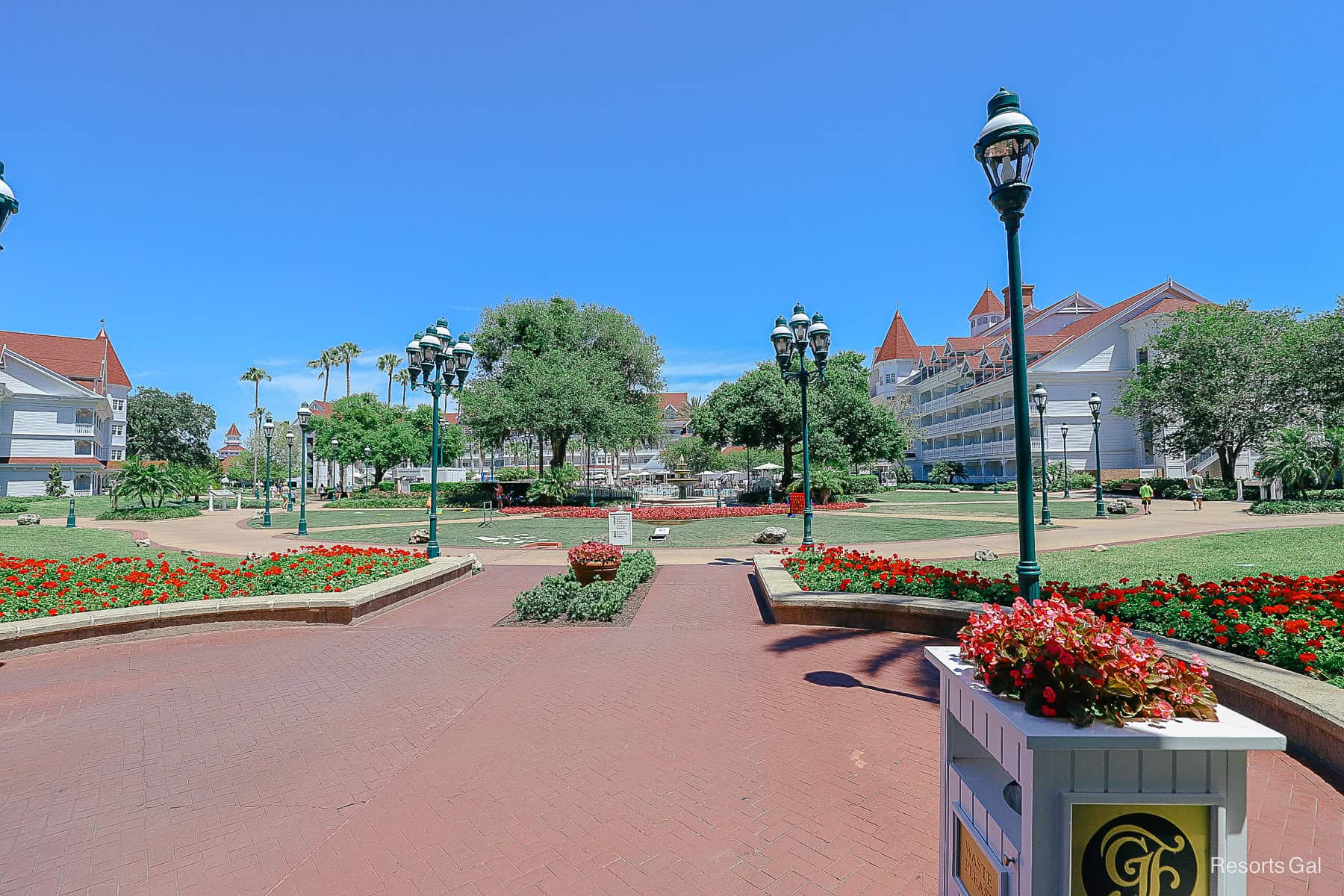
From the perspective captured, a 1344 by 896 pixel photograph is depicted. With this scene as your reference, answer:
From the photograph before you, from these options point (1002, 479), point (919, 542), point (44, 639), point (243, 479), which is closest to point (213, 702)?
point (44, 639)

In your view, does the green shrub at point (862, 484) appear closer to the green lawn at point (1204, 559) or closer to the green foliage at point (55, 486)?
the green lawn at point (1204, 559)

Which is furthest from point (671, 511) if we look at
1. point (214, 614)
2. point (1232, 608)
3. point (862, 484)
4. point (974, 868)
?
point (974, 868)

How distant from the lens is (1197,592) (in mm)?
6676

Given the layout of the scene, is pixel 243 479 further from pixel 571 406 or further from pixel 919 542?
pixel 919 542

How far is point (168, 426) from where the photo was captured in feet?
240

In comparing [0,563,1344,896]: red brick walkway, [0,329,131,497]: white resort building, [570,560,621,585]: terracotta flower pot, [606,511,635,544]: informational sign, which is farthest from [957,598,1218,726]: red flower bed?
[0,329,131,497]: white resort building

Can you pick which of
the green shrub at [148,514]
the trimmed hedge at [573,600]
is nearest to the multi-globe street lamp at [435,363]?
the trimmed hedge at [573,600]

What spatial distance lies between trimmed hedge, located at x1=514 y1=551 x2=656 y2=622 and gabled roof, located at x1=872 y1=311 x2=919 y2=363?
258 feet

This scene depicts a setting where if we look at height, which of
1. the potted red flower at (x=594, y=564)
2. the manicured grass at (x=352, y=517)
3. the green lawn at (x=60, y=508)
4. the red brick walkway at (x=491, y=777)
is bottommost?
the manicured grass at (x=352, y=517)

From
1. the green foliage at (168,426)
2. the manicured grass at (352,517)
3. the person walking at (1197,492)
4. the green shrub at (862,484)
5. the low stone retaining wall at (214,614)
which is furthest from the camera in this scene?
the green foliage at (168,426)

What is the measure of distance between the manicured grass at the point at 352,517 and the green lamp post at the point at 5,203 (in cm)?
2039

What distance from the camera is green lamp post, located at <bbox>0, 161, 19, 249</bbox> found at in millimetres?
6602

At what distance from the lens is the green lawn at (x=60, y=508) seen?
32375 millimetres

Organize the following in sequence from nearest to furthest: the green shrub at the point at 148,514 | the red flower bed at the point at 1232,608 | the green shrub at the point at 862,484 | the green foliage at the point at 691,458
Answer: the red flower bed at the point at 1232,608 < the green shrub at the point at 148,514 < the green shrub at the point at 862,484 < the green foliage at the point at 691,458
